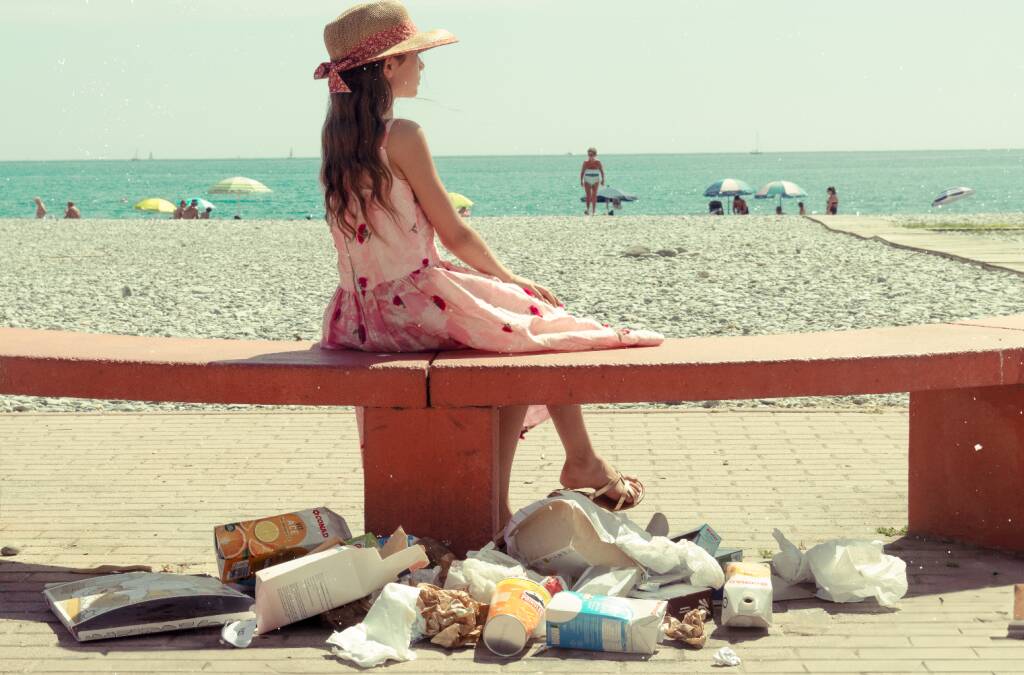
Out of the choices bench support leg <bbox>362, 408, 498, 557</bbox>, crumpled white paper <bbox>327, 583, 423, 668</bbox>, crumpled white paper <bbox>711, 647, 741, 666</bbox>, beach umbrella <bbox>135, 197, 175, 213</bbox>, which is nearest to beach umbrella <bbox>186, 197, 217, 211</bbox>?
beach umbrella <bbox>135, 197, 175, 213</bbox>

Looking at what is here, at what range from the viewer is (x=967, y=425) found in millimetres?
4699

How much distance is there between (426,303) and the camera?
4.45m

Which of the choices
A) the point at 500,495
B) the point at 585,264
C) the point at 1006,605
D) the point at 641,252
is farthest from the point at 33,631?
the point at 641,252

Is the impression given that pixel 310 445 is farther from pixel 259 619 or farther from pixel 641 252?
pixel 641 252

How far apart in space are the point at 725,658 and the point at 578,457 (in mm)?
1333

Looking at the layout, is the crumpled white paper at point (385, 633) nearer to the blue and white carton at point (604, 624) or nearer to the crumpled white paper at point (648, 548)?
the blue and white carton at point (604, 624)

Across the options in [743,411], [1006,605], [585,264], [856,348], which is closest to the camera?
[1006,605]

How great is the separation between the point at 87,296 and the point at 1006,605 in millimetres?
11309

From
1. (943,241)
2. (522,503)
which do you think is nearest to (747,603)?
(522,503)

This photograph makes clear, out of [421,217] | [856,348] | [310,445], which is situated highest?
[421,217]

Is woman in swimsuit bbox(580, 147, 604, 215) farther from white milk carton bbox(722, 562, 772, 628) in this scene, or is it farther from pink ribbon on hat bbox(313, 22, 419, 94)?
white milk carton bbox(722, 562, 772, 628)

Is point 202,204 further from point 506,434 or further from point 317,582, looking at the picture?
point 317,582

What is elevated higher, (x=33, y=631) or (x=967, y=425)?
(x=967, y=425)

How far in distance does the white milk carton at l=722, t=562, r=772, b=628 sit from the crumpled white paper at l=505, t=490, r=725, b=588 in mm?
149
